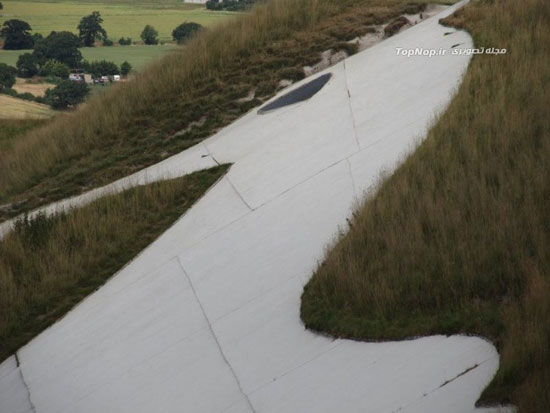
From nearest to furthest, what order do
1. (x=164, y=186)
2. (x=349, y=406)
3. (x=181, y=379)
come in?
(x=349, y=406) < (x=181, y=379) < (x=164, y=186)

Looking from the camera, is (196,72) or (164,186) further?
(196,72)

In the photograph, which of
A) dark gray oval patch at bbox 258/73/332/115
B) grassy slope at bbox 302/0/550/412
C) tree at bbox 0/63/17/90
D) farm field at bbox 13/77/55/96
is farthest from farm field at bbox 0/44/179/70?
grassy slope at bbox 302/0/550/412

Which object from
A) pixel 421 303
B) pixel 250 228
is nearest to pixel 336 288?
pixel 421 303

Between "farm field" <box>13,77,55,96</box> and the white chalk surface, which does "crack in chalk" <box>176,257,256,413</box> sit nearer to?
the white chalk surface

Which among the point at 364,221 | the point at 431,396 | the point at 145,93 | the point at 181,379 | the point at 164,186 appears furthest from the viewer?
the point at 145,93

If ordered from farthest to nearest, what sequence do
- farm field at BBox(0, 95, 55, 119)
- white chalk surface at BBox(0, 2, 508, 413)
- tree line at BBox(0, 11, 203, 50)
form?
tree line at BBox(0, 11, 203, 50) < farm field at BBox(0, 95, 55, 119) < white chalk surface at BBox(0, 2, 508, 413)

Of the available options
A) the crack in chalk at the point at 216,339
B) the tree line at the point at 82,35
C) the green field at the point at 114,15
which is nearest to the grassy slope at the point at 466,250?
the crack in chalk at the point at 216,339

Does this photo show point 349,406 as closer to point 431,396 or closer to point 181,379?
point 431,396
